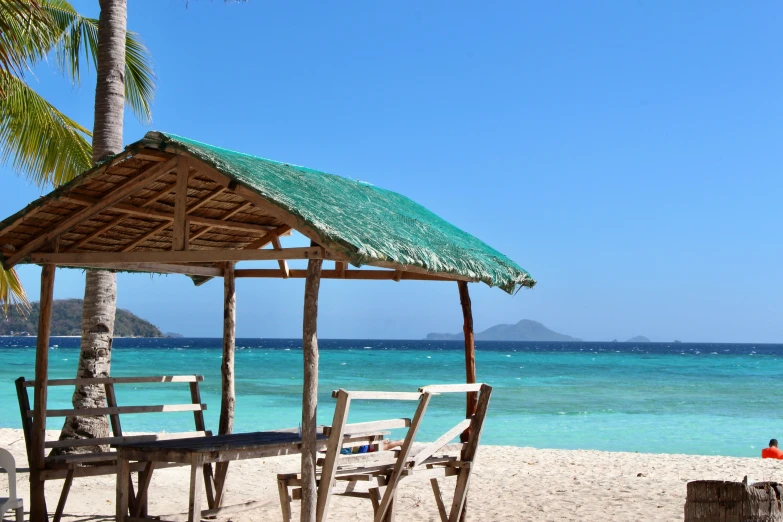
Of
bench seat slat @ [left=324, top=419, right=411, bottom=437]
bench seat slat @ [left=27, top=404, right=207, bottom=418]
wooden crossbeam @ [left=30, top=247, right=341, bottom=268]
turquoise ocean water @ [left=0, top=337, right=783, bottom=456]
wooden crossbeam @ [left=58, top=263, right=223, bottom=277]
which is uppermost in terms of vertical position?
wooden crossbeam @ [left=58, top=263, right=223, bottom=277]

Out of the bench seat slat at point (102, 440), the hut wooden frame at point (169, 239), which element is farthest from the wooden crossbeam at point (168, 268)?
the bench seat slat at point (102, 440)

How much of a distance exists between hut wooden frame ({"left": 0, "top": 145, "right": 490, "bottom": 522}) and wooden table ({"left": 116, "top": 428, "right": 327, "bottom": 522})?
0.42 metres

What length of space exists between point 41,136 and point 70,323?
333ft

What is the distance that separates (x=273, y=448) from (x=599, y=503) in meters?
3.94

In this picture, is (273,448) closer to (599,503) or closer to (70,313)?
(599,503)

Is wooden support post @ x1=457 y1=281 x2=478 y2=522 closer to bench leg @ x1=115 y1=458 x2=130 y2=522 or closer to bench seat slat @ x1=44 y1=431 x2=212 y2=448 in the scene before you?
bench seat slat @ x1=44 y1=431 x2=212 y2=448

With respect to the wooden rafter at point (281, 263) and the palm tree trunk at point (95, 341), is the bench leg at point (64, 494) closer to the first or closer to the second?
the wooden rafter at point (281, 263)

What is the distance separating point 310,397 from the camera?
202 inches

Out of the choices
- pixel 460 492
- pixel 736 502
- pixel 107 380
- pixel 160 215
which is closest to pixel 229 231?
pixel 160 215

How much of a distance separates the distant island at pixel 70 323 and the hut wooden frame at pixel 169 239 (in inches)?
3735

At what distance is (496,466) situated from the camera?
11039 mm

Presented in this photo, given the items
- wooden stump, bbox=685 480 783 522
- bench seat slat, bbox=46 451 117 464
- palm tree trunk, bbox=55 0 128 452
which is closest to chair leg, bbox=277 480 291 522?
bench seat slat, bbox=46 451 117 464

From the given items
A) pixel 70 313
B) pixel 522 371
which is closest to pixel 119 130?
pixel 522 371

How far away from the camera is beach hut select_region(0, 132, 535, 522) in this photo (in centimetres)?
517
